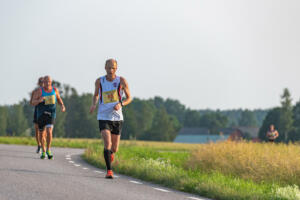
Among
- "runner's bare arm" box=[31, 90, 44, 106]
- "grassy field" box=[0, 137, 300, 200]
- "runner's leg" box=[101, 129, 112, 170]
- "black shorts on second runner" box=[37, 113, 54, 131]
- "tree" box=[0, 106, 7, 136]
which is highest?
"tree" box=[0, 106, 7, 136]

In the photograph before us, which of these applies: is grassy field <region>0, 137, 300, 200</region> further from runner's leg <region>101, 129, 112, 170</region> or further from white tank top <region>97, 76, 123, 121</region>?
white tank top <region>97, 76, 123, 121</region>

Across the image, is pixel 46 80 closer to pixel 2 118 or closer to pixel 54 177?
pixel 54 177

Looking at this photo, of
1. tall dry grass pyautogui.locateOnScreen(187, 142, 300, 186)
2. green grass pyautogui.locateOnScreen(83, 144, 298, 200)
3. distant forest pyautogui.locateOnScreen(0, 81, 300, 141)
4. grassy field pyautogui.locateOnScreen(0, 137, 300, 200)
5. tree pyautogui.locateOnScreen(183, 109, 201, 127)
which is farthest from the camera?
tree pyautogui.locateOnScreen(183, 109, 201, 127)

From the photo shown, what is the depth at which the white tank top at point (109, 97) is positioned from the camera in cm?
1018

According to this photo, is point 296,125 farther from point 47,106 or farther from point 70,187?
point 70,187

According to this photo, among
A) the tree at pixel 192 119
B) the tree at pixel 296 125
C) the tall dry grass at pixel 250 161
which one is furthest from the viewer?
the tree at pixel 192 119

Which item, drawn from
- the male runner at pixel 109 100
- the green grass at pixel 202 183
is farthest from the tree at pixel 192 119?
the male runner at pixel 109 100

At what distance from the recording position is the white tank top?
10180 millimetres

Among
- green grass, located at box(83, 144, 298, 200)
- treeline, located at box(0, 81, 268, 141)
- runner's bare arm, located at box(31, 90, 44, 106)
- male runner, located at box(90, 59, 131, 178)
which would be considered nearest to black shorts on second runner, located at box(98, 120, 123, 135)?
male runner, located at box(90, 59, 131, 178)

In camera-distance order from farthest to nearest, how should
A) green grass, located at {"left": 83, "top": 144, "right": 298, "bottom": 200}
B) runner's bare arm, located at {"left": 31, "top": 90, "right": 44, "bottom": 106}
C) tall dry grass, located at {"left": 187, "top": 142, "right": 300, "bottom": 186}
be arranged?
runner's bare arm, located at {"left": 31, "top": 90, "right": 44, "bottom": 106} < tall dry grass, located at {"left": 187, "top": 142, "right": 300, "bottom": 186} < green grass, located at {"left": 83, "top": 144, "right": 298, "bottom": 200}

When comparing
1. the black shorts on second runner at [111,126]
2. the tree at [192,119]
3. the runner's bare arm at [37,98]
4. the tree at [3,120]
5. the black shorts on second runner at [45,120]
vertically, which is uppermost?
the tree at [192,119]

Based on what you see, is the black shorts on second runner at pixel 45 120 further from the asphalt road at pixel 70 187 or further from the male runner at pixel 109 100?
the male runner at pixel 109 100

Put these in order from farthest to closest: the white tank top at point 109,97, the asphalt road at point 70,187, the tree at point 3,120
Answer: the tree at point 3,120 → the white tank top at point 109,97 → the asphalt road at point 70,187

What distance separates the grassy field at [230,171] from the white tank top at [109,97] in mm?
1706
